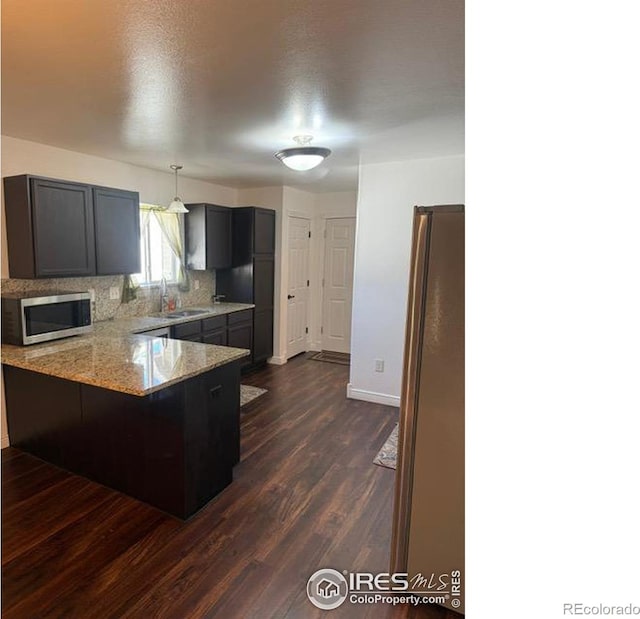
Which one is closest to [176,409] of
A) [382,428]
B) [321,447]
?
[321,447]

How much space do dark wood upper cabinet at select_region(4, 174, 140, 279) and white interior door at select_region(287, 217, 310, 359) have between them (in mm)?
2475

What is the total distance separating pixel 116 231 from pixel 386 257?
2.56m

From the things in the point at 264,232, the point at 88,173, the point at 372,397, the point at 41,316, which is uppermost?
the point at 88,173

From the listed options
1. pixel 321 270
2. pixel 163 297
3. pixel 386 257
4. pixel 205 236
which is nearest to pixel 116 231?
pixel 163 297

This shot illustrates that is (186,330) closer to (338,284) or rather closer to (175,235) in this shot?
(175,235)

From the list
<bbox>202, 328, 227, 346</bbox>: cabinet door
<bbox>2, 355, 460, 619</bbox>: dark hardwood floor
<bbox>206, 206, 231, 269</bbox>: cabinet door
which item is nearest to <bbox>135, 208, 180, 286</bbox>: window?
<bbox>206, 206, 231, 269</bbox>: cabinet door

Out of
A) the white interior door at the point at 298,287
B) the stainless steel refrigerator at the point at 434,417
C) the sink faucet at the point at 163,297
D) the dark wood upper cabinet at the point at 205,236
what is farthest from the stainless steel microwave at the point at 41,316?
the white interior door at the point at 298,287

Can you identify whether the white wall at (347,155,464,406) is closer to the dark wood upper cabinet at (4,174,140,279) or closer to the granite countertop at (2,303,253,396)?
the granite countertop at (2,303,253,396)

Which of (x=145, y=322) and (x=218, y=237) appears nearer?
(x=145, y=322)

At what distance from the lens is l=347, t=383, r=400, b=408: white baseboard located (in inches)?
167

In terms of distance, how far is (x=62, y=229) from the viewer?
315cm
